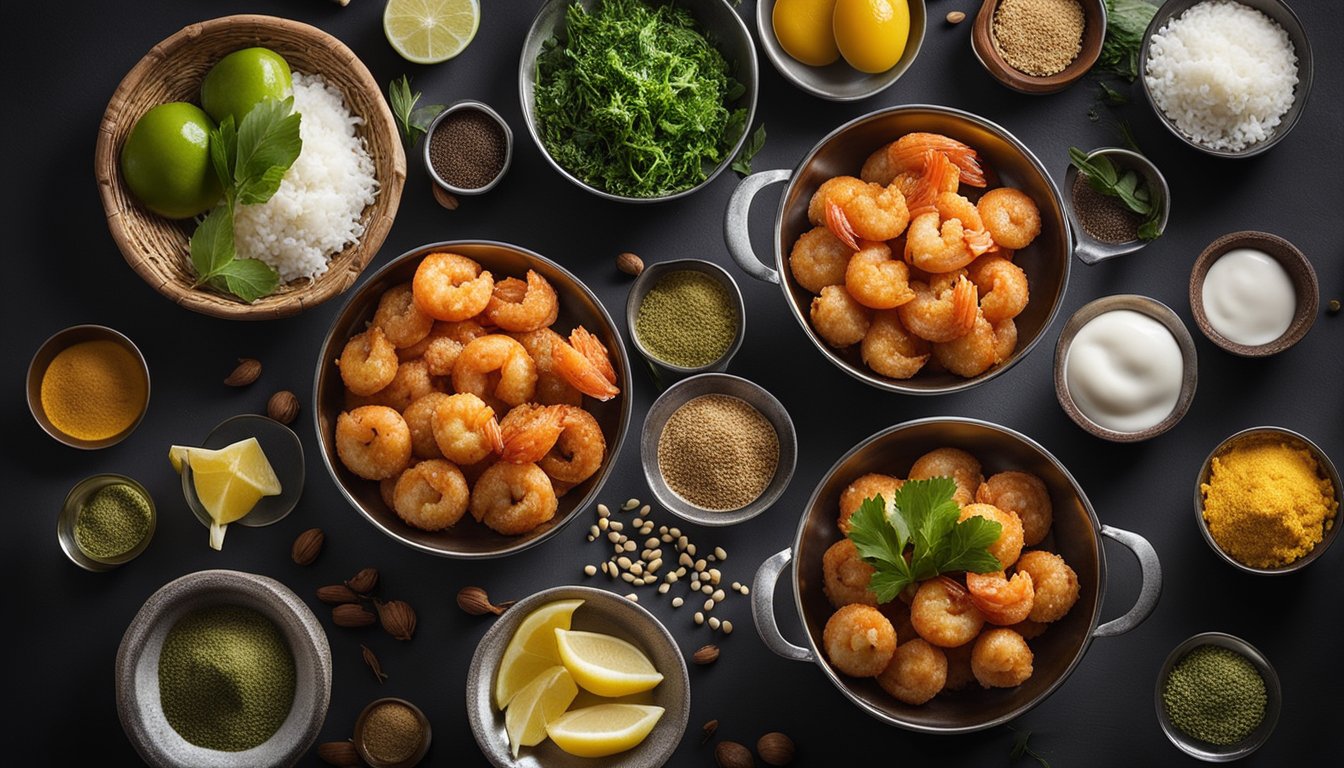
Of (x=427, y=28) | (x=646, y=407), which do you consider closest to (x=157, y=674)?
(x=646, y=407)

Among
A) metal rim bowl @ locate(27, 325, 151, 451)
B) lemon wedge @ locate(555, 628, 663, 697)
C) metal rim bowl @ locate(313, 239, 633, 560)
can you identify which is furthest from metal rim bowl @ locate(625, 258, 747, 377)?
metal rim bowl @ locate(27, 325, 151, 451)

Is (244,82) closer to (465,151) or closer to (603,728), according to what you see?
(465,151)

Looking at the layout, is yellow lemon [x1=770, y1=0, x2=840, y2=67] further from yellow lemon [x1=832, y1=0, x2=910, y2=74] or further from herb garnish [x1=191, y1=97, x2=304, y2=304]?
herb garnish [x1=191, y1=97, x2=304, y2=304]

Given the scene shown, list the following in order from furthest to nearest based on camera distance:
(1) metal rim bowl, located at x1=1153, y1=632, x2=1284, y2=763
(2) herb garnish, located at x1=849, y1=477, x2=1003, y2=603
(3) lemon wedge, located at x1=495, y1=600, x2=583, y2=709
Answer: (1) metal rim bowl, located at x1=1153, y1=632, x2=1284, y2=763, (3) lemon wedge, located at x1=495, y1=600, x2=583, y2=709, (2) herb garnish, located at x1=849, y1=477, x2=1003, y2=603

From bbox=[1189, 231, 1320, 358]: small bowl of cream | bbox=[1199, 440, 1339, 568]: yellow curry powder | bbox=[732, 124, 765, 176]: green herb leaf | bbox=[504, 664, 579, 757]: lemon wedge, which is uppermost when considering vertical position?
bbox=[1189, 231, 1320, 358]: small bowl of cream

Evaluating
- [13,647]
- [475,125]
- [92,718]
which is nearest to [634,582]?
[475,125]

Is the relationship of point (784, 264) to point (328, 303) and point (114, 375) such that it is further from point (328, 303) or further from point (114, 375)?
point (114, 375)

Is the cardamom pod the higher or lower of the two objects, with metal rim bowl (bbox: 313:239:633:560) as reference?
lower

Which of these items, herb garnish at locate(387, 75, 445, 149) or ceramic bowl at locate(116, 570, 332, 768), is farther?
herb garnish at locate(387, 75, 445, 149)
